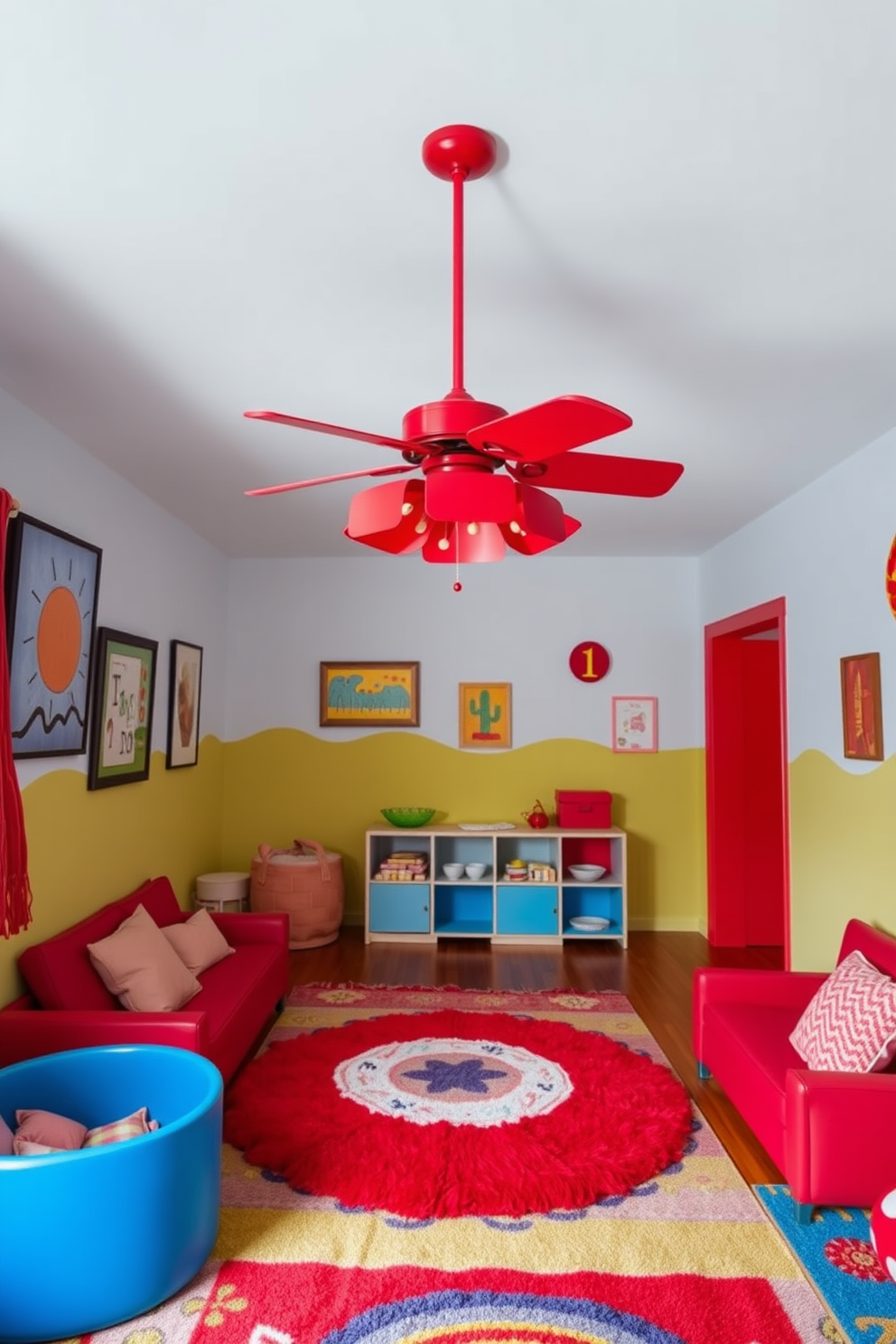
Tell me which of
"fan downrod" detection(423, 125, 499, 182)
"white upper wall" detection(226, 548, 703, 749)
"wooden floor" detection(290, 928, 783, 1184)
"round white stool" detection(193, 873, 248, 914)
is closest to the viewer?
"fan downrod" detection(423, 125, 499, 182)

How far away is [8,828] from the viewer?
268cm

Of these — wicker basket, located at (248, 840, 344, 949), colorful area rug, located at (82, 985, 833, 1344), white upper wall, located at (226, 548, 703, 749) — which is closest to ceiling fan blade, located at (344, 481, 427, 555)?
colorful area rug, located at (82, 985, 833, 1344)

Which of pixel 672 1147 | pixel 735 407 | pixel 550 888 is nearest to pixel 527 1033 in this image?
pixel 672 1147

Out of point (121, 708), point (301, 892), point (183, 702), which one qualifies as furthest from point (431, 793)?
point (121, 708)

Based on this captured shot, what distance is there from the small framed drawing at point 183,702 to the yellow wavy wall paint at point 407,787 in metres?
0.79

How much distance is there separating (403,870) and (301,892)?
664mm

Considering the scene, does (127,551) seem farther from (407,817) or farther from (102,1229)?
(102,1229)

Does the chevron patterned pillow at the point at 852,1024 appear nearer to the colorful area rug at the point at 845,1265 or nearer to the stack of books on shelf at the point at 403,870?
the colorful area rug at the point at 845,1265

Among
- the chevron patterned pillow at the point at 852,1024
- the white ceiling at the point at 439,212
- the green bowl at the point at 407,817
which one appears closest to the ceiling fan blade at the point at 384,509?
the white ceiling at the point at 439,212

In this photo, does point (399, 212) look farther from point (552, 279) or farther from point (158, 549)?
point (158, 549)

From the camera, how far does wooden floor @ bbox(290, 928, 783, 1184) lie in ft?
14.4

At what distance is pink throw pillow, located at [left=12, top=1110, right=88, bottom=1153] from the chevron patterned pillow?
7.14ft

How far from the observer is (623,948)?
5367mm

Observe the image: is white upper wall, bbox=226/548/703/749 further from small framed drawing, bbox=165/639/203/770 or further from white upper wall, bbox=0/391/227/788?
small framed drawing, bbox=165/639/203/770
